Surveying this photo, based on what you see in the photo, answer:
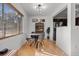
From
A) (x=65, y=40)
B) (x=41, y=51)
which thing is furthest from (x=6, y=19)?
(x=65, y=40)

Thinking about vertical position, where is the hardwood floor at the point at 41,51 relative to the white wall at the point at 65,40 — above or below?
below

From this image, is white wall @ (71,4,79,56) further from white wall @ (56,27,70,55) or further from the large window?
the large window

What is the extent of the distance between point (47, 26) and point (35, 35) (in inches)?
141

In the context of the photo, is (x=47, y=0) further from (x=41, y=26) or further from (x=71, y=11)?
(x=41, y=26)

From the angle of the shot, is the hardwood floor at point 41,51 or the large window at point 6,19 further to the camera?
the hardwood floor at point 41,51

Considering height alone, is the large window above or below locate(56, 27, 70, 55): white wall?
above

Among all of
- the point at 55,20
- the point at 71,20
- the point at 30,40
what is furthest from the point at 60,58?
the point at 55,20

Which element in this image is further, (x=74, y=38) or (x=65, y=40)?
(x=65, y=40)

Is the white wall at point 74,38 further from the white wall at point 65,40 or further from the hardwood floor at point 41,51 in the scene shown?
the hardwood floor at point 41,51

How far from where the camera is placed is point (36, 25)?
1159cm

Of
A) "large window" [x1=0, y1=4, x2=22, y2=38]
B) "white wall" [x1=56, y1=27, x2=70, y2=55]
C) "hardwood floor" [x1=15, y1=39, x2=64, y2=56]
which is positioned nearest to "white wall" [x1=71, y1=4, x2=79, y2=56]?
"white wall" [x1=56, y1=27, x2=70, y2=55]

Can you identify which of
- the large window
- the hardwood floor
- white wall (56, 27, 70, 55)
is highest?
the large window

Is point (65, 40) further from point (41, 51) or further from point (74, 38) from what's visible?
point (41, 51)

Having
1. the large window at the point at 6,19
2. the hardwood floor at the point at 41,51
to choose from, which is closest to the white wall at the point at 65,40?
the hardwood floor at the point at 41,51
